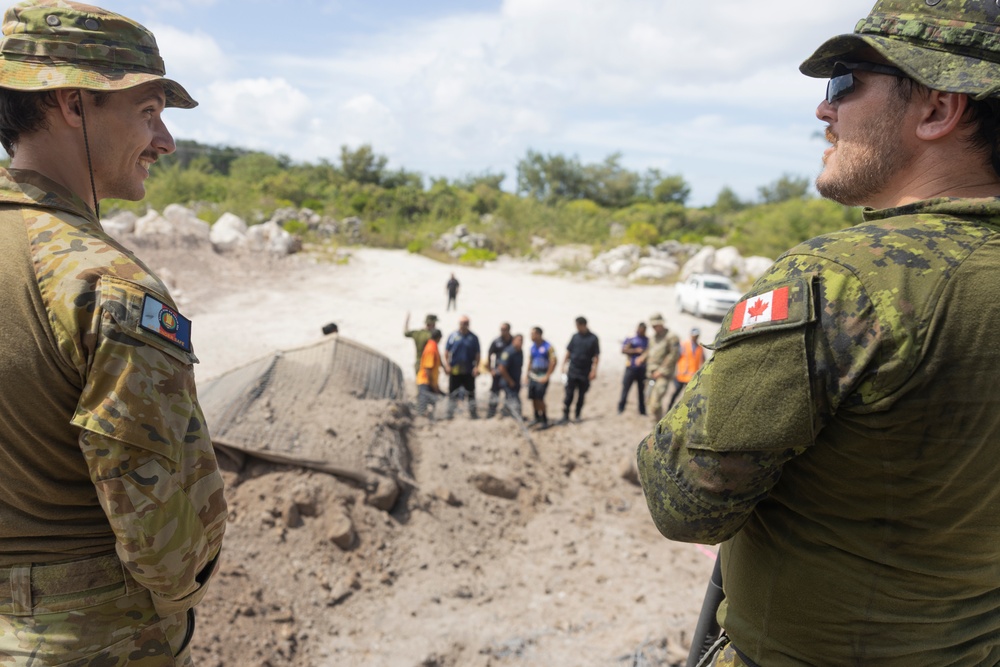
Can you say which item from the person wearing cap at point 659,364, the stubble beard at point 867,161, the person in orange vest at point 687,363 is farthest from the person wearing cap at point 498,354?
the stubble beard at point 867,161

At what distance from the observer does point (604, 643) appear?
443 cm

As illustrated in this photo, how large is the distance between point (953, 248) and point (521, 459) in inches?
263

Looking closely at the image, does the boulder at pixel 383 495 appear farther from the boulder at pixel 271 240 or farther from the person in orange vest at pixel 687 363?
the boulder at pixel 271 240

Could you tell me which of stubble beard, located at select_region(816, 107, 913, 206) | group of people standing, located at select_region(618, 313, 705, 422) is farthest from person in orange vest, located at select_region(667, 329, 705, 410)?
stubble beard, located at select_region(816, 107, 913, 206)

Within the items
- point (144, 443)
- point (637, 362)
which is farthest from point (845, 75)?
point (637, 362)

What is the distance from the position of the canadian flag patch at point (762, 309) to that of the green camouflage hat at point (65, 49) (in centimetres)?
138

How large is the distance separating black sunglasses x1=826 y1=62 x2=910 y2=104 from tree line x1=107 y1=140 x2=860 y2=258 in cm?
2480

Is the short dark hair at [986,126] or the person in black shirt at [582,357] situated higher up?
the short dark hair at [986,126]

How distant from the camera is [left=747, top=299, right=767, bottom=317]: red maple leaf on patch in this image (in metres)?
1.12

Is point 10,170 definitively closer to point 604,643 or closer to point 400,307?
point 604,643

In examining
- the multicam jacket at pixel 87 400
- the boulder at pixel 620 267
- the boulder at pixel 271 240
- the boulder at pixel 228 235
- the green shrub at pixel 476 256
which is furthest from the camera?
the green shrub at pixel 476 256

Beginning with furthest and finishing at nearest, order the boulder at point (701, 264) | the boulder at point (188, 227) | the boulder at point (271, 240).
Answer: the boulder at point (701, 264)
the boulder at point (271, 240)
the boulder at point (188, 227)

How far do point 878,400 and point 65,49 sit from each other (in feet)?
5.75

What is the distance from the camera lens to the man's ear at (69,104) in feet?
4.75
